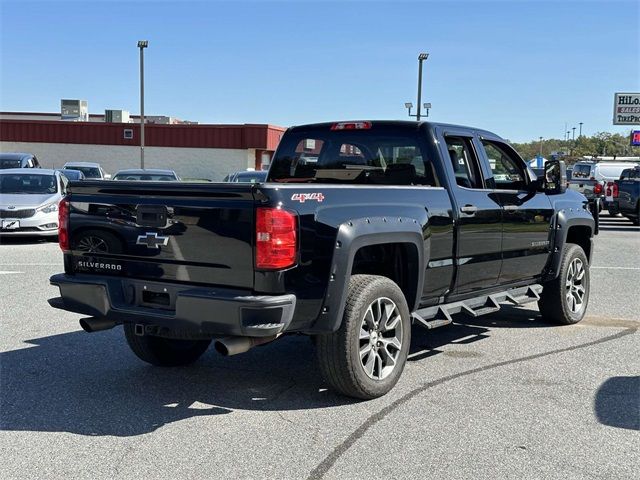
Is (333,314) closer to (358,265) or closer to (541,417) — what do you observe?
(358,265)

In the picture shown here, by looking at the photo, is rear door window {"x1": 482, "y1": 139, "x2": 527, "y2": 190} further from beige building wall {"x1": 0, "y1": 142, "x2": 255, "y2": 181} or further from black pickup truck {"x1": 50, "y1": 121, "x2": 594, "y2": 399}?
beige building wall {"x1": 0, "y1": 142, "x2": 255, "y2": 181}

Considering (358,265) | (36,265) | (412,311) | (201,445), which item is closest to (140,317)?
(201,445)

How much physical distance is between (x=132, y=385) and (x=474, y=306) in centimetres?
287

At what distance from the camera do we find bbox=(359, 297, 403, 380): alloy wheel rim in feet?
16.6

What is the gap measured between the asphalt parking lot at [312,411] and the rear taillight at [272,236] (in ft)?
3.36

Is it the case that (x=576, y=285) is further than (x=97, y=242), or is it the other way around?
A: (x=576, y=285)

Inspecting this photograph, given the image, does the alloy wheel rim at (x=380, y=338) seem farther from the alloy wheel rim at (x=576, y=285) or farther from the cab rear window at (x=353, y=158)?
the alloy wheel rim at (x=576, y=285)

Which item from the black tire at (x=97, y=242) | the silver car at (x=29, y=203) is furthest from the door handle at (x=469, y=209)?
the silver car at (x=29, y=203)

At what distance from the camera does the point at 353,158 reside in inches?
252

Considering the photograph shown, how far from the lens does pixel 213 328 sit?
4.45 m

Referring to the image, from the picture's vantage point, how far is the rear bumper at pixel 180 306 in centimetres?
434

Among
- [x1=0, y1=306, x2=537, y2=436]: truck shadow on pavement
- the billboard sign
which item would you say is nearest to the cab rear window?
[x1=0, y1=306, x2=537, y2=436]: truck shadow on pavement

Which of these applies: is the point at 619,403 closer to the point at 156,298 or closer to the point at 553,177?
the point at 553,177

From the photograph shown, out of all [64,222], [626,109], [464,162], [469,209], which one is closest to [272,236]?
[64,222]
